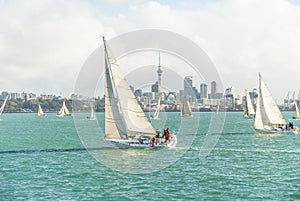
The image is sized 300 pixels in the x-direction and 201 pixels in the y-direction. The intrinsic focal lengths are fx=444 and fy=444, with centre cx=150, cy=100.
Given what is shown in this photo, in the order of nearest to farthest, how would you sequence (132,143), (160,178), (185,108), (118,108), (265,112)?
(160,178)
(132,143)
(118,108)
(265,112)
(185,108)

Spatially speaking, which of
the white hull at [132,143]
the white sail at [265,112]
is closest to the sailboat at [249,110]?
the white sail at [265,112]

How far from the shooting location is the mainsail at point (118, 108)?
163 feet

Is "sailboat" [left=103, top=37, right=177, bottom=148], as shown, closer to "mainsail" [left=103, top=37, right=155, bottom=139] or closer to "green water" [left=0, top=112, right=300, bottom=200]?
"mainsail" [left=103, top=37, right=155, bottom=139]

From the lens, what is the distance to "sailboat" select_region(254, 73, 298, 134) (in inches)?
2998

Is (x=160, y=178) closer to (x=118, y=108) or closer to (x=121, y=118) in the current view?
(x=121, y=118)

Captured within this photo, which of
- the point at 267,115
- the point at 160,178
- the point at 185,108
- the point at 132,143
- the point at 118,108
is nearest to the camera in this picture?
the point at 160,178

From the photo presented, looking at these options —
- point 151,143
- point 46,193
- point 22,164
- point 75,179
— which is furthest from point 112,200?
point 151,143

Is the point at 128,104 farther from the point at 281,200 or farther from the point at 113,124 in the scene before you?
the point at 281,200

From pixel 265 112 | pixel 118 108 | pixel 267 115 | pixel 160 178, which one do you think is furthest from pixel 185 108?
pixel 160 178

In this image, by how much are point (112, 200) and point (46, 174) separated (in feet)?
34.0

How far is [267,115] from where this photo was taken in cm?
7712

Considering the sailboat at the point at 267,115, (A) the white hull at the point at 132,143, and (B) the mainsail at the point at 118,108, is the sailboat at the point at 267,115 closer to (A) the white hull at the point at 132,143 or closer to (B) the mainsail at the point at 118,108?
(B) the mainsail at the point at 118,108

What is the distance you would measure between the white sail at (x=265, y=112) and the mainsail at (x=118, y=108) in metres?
32.1

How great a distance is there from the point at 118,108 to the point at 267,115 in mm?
35835
